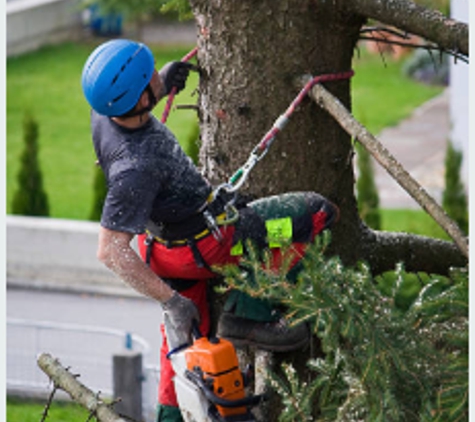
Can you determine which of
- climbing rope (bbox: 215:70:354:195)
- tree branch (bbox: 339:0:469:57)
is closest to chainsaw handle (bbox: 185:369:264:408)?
climbing rope (bbox: 215:70:354:195)

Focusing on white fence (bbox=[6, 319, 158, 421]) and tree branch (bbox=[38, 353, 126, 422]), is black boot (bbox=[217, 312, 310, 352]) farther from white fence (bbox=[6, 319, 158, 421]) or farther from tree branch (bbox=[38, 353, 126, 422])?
white fence (bbox=[6, 319, 158, 421])

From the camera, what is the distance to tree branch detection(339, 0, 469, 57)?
474 centimetres

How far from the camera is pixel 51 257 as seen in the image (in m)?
14.3

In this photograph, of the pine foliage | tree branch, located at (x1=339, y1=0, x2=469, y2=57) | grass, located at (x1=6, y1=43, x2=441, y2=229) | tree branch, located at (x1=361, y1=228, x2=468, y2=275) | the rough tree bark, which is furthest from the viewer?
grass, located at (x1=6, y1=43, x2=441, y2=229)

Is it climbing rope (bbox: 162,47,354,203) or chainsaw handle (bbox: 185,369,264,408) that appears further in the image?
climbing rope (bbox: 162,47,354,203)

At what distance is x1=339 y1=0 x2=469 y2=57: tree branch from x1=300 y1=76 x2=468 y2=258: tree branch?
0.35 m

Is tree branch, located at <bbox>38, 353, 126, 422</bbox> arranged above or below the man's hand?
below

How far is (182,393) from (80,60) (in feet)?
68.6

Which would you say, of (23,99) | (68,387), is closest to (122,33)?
(23,99)

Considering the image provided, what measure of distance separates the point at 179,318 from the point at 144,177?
582 mm

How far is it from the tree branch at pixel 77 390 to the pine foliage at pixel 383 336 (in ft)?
4.61

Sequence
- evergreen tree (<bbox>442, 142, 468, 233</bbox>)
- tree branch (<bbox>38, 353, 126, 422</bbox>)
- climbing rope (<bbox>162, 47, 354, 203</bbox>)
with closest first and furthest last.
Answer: climbing rope (<bbox>162, 47, 354, 203</bbox>) → tree branch (<bbox>38, 353, 126, 422</bbox>) → evergreen tree (<bbox>442, 142, 468, 233</bbox>)

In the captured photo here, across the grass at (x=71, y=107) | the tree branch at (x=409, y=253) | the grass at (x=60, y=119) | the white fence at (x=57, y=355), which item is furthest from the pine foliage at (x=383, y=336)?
the grass at (x=71, y=107)

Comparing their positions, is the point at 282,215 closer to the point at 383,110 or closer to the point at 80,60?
the point at 383,110
